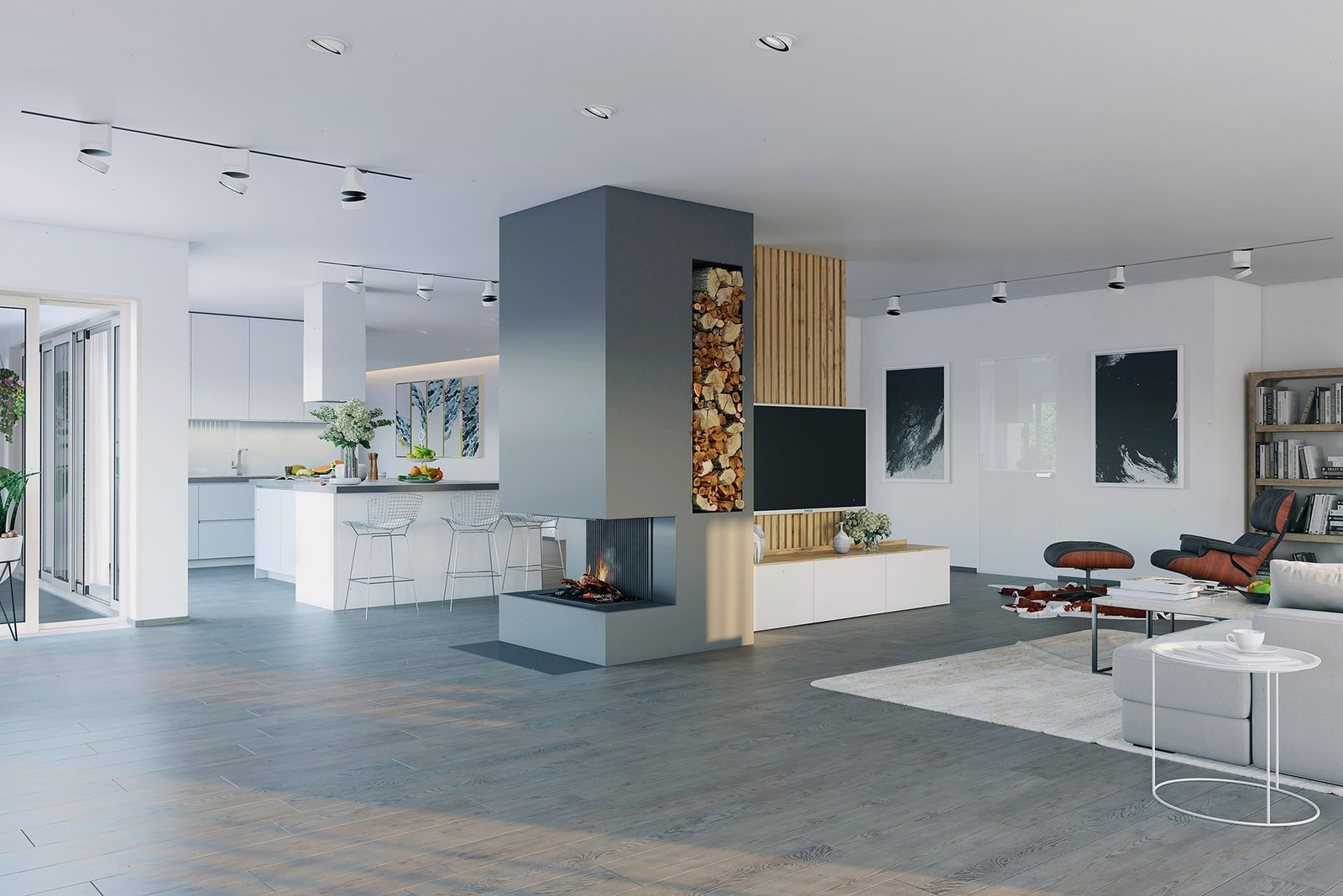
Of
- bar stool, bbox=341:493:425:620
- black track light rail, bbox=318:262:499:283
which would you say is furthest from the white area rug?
black track light rail, bbox=318:262:499:283

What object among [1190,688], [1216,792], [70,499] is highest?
[70,499]

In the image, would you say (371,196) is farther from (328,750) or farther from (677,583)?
(328,750)

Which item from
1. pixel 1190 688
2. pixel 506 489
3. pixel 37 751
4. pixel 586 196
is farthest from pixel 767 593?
pixel 37 751

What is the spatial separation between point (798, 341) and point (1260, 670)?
16.5 ft

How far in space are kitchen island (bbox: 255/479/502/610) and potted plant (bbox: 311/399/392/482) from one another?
14.4 inches

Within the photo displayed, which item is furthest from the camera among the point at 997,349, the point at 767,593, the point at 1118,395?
the point at 997,349

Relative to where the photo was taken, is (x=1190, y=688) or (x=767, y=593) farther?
(x=767, y=593)

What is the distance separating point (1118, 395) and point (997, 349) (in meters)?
1.41

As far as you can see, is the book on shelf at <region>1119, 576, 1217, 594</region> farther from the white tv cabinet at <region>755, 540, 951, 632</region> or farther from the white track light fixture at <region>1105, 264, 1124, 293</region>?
the white track light fixture at <region>1105, 264, 1124, 293</region>

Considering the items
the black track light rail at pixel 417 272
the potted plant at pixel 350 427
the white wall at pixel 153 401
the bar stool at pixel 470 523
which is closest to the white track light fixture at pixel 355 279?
the black track light rail at pixel 417 272

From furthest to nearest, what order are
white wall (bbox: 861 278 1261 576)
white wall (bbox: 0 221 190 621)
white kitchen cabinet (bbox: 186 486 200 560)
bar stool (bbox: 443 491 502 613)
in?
white kitchen cabinet (bbox: 186 486 200 560), white wall (bbox: 861 278 1261 576), bar stool (bbox: 443 491 502 613), white wall (bbox: 0 221 190 621)

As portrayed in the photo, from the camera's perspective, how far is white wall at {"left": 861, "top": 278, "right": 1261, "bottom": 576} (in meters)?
9.59

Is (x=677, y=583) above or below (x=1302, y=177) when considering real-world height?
below

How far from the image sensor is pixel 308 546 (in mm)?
9141
